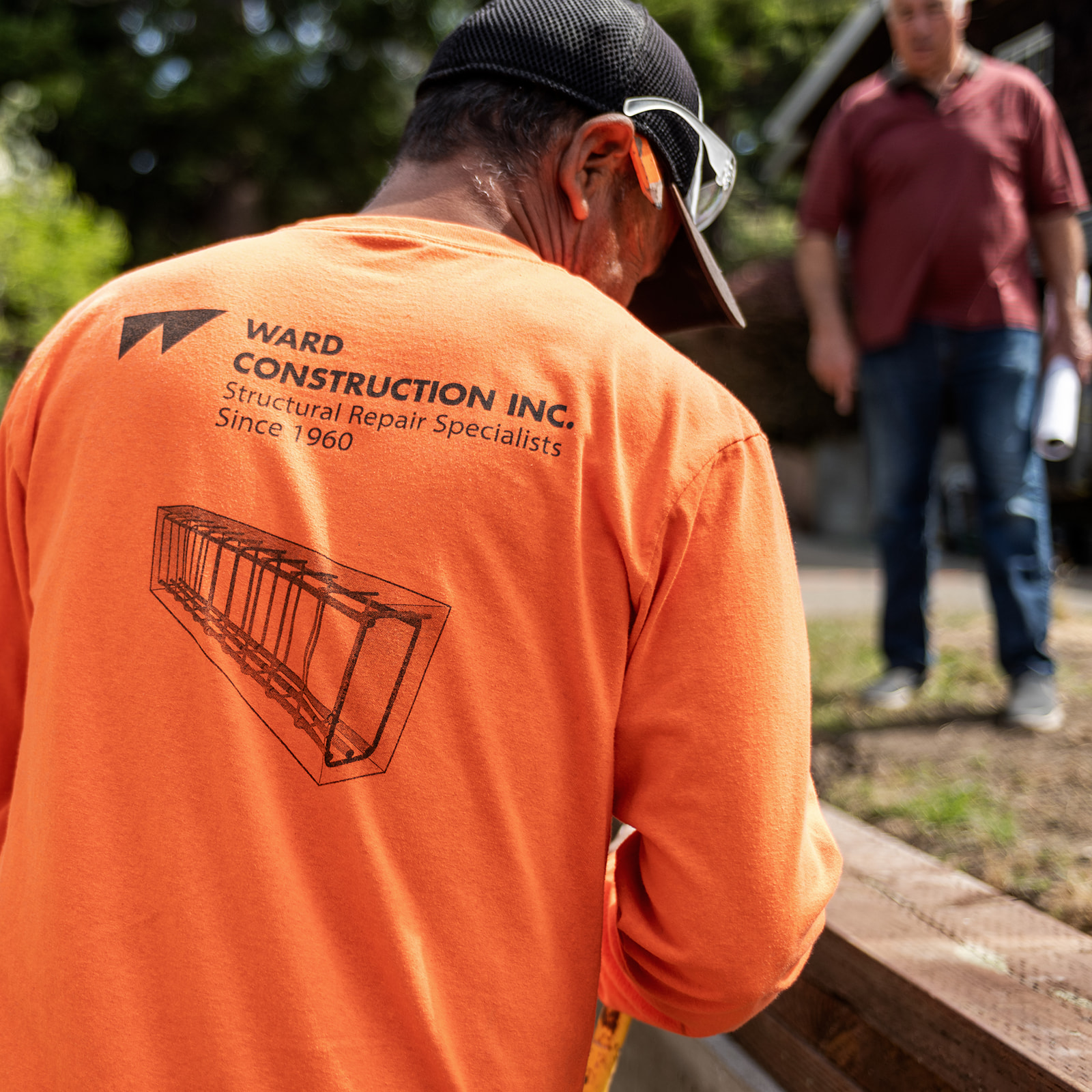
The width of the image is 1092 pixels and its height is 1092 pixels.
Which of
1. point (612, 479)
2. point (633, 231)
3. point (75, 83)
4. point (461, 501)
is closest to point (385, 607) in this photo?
point (461, 501)

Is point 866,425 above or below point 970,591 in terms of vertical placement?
above

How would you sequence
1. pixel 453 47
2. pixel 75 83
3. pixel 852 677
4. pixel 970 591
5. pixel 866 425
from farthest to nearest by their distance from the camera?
pixel 75 83 → pixel 970 591 → pixel 852 677 → pixel 866 425 → pixel 453 47

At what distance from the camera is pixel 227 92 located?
1750cm

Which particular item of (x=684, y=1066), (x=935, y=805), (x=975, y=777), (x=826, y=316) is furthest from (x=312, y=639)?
(x=826, y=316)

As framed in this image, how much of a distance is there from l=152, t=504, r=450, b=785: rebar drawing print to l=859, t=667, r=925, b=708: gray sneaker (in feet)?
8.37

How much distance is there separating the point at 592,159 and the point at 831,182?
2.40 meters

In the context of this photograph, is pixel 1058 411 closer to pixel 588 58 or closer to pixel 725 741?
pixel 588 58

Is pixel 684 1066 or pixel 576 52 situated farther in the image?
pixel 684 1066

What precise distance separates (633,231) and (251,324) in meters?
0.54

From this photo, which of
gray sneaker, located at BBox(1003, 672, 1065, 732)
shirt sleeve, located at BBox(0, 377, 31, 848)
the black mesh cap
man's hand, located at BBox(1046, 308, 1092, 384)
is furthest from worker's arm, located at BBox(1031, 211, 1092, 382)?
shirt sleeve, located at BBox(0, 377, 31, 848)

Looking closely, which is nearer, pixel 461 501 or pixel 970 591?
pixel 461 501

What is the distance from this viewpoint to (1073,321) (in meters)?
3.08

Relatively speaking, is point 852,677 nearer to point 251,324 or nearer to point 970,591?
point 251,324

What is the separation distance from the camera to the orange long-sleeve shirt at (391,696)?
3.11 ft
